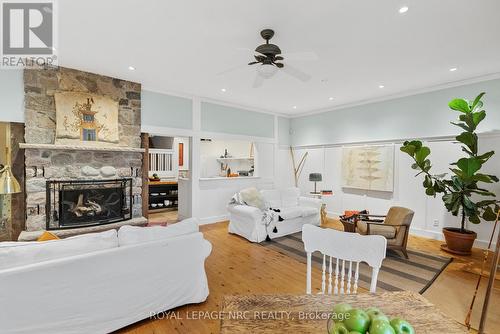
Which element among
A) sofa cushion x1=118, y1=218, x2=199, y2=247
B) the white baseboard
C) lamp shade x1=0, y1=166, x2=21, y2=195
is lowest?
the white baseboard

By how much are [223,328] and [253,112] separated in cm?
596

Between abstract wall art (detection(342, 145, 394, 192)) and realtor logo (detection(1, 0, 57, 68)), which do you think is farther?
abstract wall art (detection(342, 145, 394, 192))

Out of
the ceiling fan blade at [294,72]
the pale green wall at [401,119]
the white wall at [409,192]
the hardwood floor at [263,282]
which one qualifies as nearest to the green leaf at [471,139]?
the white wall at [409,192]

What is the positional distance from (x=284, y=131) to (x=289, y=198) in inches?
104

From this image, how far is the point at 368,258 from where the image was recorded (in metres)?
1.37

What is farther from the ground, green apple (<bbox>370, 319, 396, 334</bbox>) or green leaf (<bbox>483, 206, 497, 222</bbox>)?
green apple (<bbox>370, 319, 396, 334</bbox>)

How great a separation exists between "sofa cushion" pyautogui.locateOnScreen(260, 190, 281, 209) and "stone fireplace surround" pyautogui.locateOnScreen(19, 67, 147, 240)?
2516 mm

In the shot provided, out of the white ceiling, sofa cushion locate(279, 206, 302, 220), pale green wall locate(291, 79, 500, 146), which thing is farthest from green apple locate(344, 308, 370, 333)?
pale green wall locate(291, 79, 500, 146)

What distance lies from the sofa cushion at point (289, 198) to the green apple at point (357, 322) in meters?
4.65

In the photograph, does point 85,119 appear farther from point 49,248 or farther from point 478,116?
point 478,116

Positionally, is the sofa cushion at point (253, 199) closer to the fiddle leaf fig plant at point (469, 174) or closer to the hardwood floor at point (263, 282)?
the hardwood floor at point (263, 282)

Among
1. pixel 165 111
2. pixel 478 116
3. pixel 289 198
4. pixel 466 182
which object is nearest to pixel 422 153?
pixel 466 182

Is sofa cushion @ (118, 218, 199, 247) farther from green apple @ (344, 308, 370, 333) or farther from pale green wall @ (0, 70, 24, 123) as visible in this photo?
pale green wall @ (0, 70, 24, 123)

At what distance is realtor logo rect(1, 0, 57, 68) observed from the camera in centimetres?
232
